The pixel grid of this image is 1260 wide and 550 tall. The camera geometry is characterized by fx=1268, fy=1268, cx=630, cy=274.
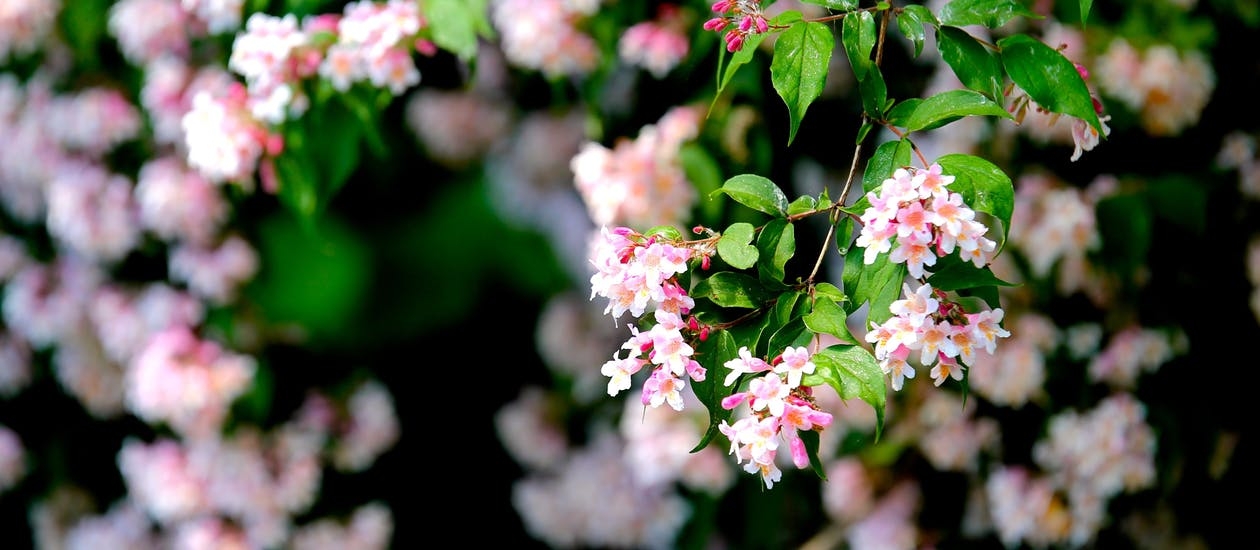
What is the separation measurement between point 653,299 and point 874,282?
0.15 m

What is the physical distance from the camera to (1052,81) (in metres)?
0.89

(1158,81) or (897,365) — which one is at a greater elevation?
(897,365)

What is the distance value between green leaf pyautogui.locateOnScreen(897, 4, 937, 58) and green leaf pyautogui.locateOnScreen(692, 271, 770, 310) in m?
0.20

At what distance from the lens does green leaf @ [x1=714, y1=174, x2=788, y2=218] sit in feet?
2.88

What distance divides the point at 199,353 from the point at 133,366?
0.15 metres

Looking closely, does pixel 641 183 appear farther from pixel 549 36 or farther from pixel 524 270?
pixel 524 270

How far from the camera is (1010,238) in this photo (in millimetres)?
1740

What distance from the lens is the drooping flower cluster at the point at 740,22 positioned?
882 millimetres

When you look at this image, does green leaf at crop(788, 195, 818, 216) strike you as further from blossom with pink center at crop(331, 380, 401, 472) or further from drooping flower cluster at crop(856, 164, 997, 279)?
blossom with pink center at crop(331, 380, 401, 472)

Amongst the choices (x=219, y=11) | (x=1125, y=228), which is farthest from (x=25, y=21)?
(x=1125, y=228)

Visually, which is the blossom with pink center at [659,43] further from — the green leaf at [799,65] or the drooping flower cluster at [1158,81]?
the green leaf at [799,65]

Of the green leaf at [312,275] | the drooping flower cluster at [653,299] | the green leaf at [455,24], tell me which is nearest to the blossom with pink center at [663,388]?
the drooping flower cluster at [653,299]

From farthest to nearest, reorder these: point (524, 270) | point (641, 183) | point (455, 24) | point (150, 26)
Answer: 1. point (524, 270)
2. point (150, 26)
3. point (641, 183)
4. point (455, 24)

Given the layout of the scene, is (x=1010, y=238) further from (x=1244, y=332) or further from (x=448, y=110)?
(x=448, y=110)
